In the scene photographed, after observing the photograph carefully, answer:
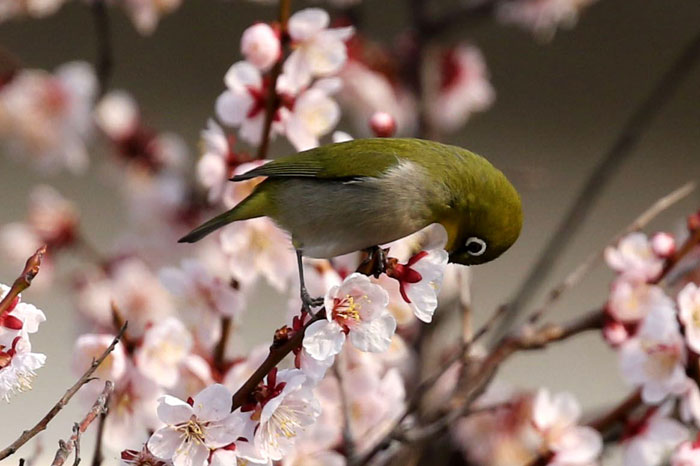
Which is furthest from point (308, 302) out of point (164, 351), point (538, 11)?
point (538, 11)

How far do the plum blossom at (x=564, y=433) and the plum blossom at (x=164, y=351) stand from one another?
59 centimetres

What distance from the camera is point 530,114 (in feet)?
11.8

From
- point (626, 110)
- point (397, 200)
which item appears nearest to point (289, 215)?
point (397, 200)

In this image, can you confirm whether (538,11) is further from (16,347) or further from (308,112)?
(16,347)

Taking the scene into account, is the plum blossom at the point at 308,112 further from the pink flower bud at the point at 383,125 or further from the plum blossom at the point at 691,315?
the plum blossom at the point at 691,315

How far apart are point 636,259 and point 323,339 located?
32.8 inches

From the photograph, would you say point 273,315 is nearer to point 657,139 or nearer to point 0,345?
point 657,139

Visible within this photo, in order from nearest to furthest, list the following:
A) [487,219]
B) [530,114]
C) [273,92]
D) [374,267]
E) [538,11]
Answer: [374,267] → [487,219] → [273,92] → [538,11] → [530,114]

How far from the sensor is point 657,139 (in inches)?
148

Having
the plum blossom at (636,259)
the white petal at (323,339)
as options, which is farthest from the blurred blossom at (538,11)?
the white petal at (323,339)

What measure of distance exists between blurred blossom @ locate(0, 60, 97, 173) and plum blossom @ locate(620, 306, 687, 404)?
4.55 ft

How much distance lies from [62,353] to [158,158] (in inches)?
33.4

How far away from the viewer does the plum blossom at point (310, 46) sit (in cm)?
153

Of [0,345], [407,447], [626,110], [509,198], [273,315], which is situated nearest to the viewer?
[0,345]
